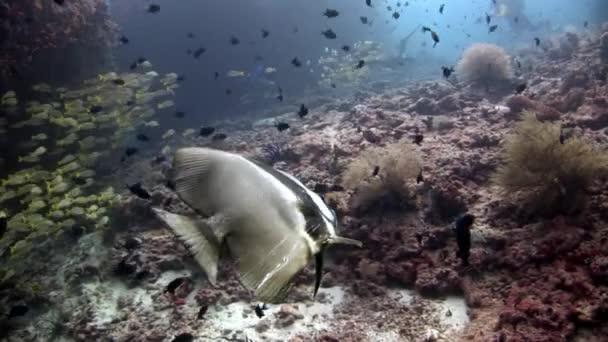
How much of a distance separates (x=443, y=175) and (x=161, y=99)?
17.5m

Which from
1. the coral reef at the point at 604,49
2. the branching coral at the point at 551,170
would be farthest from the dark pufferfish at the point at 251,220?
the coral reef at the point at 604,49

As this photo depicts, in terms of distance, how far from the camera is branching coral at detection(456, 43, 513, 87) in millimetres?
13797

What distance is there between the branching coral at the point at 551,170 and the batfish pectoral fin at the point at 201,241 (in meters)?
5.24

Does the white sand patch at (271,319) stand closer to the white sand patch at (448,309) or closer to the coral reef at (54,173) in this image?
the white sand patch at (448,309)

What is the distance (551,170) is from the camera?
5145mm

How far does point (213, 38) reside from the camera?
74.4 feet

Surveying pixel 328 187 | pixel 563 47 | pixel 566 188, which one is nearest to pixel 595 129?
pixel 566 188

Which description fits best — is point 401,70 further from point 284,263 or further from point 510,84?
point 284,263

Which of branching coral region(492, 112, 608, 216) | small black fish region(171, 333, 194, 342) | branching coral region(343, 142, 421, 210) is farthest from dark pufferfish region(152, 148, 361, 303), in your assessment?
branching coral region(343, 142, 421, 210)

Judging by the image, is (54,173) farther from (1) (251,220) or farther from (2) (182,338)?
(1) (251,220)

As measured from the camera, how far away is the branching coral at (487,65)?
13797 mm

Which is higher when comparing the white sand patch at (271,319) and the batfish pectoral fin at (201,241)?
the batfish pectoral fin at (201,241)

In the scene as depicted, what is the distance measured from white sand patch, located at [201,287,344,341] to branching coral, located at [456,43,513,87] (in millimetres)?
11867

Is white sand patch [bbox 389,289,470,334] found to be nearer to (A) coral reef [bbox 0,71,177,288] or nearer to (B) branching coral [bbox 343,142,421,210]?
(B) branching coral [bbox 343,142,421,210]
